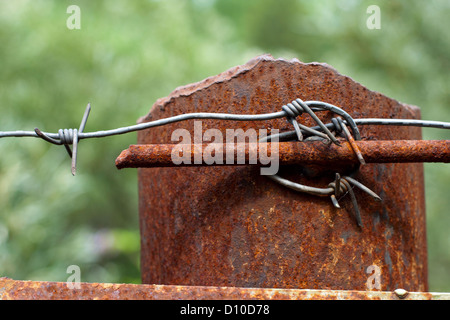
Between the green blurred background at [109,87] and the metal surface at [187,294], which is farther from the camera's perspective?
the green blurred background at [109,87]

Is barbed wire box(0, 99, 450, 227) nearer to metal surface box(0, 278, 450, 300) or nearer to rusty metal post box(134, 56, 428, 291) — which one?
rusty metal post box(134, 56, 428, 291)

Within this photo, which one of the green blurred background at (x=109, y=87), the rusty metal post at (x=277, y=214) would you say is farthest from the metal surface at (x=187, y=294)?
the green blurred background at (x=109, y=87)

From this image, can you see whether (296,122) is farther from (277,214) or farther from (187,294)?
(187,294)

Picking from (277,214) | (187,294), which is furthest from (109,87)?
(187,294)

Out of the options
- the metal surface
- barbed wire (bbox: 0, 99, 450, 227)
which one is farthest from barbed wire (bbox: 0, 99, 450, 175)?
the metal surface

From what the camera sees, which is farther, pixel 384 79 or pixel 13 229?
pixel 384 79

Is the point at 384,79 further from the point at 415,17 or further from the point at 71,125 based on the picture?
the point at 71,125

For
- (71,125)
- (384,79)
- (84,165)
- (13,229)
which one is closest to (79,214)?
(84,165)

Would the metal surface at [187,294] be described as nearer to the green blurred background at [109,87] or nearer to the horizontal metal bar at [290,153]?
the horizontal metal bar at [290,153]
